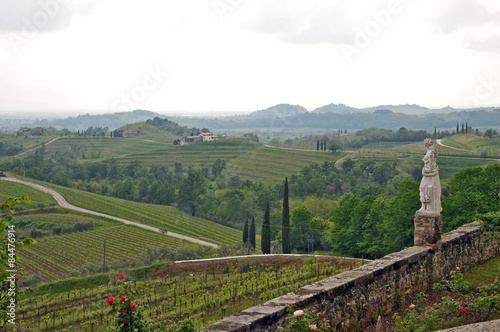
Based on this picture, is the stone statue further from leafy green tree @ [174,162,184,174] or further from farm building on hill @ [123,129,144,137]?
farm building on hill @ [123,129,144,137]

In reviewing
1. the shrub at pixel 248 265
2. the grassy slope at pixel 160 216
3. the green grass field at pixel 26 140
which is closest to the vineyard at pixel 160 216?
the grassy slope at pixel 160 216

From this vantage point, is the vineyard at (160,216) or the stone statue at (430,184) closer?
the stone statue at (430,184)

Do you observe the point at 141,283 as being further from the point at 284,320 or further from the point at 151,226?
the point at 151,226

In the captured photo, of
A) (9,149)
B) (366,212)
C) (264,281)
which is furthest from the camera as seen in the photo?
(9,149)

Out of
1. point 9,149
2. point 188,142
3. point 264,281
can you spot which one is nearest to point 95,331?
point 264,281

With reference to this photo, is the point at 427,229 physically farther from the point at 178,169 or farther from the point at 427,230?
the point at 178,169

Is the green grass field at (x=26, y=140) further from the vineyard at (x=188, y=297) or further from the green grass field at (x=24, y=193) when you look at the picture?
the vineyard at (x=188, y=297)

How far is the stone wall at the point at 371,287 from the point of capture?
5941mm

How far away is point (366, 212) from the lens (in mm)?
40375

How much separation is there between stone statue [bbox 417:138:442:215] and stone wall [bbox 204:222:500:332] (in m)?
0.74

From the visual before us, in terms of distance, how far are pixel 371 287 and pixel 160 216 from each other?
63934mm

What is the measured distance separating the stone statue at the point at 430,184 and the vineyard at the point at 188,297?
8.93 meters

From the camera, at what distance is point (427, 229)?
9.70 m

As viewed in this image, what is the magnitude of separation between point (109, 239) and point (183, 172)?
181 ft
